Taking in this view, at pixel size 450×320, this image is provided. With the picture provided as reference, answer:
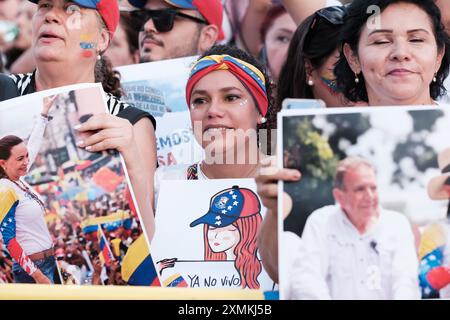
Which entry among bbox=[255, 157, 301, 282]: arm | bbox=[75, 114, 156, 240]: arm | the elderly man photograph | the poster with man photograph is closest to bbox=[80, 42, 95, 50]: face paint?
bbox=[75, 114, 156, 240]: arm

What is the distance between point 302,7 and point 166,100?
2.48ft

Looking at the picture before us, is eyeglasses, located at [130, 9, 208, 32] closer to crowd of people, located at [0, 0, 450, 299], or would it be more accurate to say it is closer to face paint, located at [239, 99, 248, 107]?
crowd of people, located at [0, 0, 450, 299]

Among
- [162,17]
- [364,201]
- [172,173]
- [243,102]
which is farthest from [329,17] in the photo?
[364,201]

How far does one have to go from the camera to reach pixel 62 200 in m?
2.67

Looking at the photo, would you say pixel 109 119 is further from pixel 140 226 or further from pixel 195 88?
pixel 195 88

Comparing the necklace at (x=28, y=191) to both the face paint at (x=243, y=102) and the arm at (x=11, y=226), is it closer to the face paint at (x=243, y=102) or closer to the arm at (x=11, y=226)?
the arm at (x=11, y=226)

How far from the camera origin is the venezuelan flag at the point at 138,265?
2.62m

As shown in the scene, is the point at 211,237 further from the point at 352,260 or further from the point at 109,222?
the point at 352,260

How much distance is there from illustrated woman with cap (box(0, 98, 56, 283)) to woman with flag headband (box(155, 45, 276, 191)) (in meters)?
0.87

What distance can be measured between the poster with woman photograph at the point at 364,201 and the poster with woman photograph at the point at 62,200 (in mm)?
508

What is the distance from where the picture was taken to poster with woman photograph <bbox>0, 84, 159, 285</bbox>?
8.61 ft

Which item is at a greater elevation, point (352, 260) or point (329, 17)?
point (329, 17)

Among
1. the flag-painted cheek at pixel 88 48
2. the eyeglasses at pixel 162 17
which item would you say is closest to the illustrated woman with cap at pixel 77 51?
the flag-painted cheek at pixel 88 48

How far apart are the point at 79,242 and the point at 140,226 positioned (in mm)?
177
